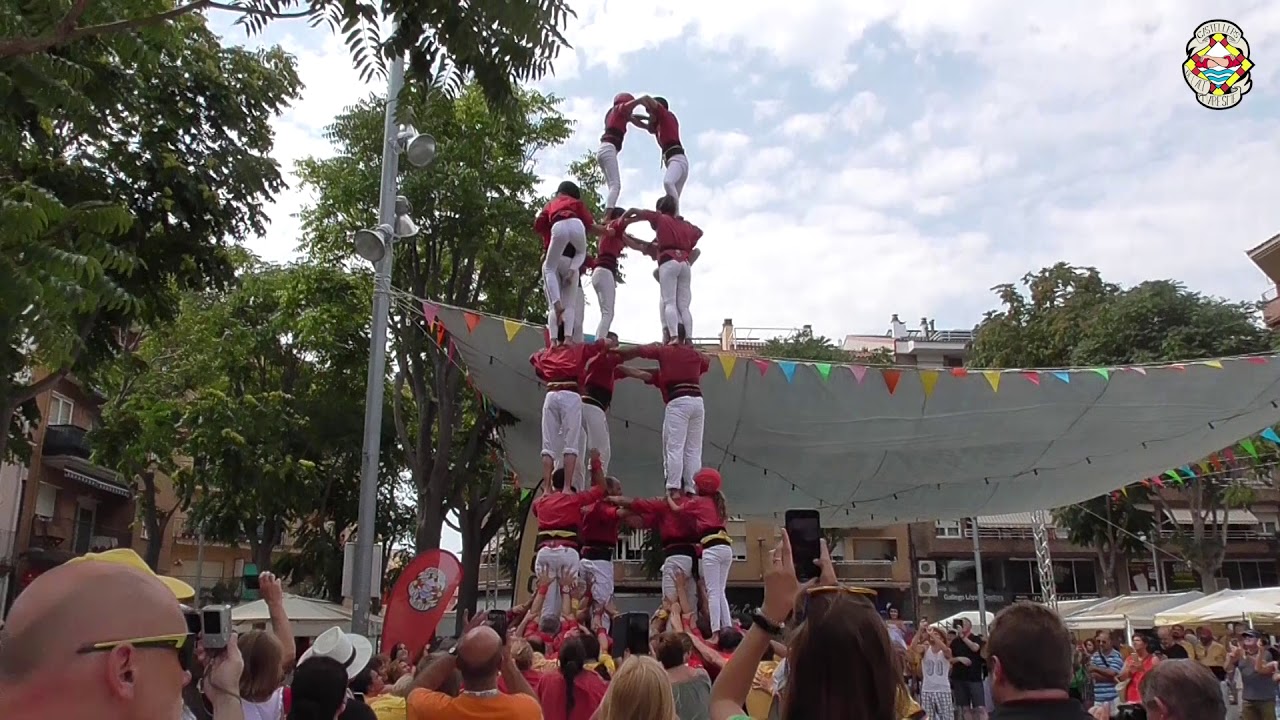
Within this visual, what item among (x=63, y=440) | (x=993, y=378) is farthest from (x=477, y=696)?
(x=63, y=440)

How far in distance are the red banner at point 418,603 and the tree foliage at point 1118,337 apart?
1923cm

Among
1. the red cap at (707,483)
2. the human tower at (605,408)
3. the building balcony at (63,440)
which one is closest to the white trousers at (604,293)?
the human tower at (605,408)

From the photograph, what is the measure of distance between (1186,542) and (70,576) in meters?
30.9

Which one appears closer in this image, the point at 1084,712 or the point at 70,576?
the point at 70,576

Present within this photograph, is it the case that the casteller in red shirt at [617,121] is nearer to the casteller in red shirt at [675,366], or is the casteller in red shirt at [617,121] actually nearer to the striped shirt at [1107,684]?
the casteller in red shirt at [675,366]

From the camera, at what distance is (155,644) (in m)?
1.52

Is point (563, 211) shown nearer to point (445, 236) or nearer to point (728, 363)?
point (728, 363)

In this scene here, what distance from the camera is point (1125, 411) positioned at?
13594mm

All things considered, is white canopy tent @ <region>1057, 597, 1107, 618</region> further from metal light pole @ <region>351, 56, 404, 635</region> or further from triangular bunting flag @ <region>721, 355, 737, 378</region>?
metal light pole @ <region>351, 56, 404, 635</region>

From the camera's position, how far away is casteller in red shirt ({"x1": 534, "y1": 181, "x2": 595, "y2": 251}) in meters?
10.6

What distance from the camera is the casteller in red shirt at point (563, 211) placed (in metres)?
10.6

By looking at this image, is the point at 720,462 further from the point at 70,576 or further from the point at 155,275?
the point at 70,576

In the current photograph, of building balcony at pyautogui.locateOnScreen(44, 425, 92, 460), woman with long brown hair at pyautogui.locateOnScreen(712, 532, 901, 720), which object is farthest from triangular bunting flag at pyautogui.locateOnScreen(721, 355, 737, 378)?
building balcony at pyautogui.locateOnScreen(44, 425, 92, 460)

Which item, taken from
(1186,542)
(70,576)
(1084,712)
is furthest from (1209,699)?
(1186,542)
